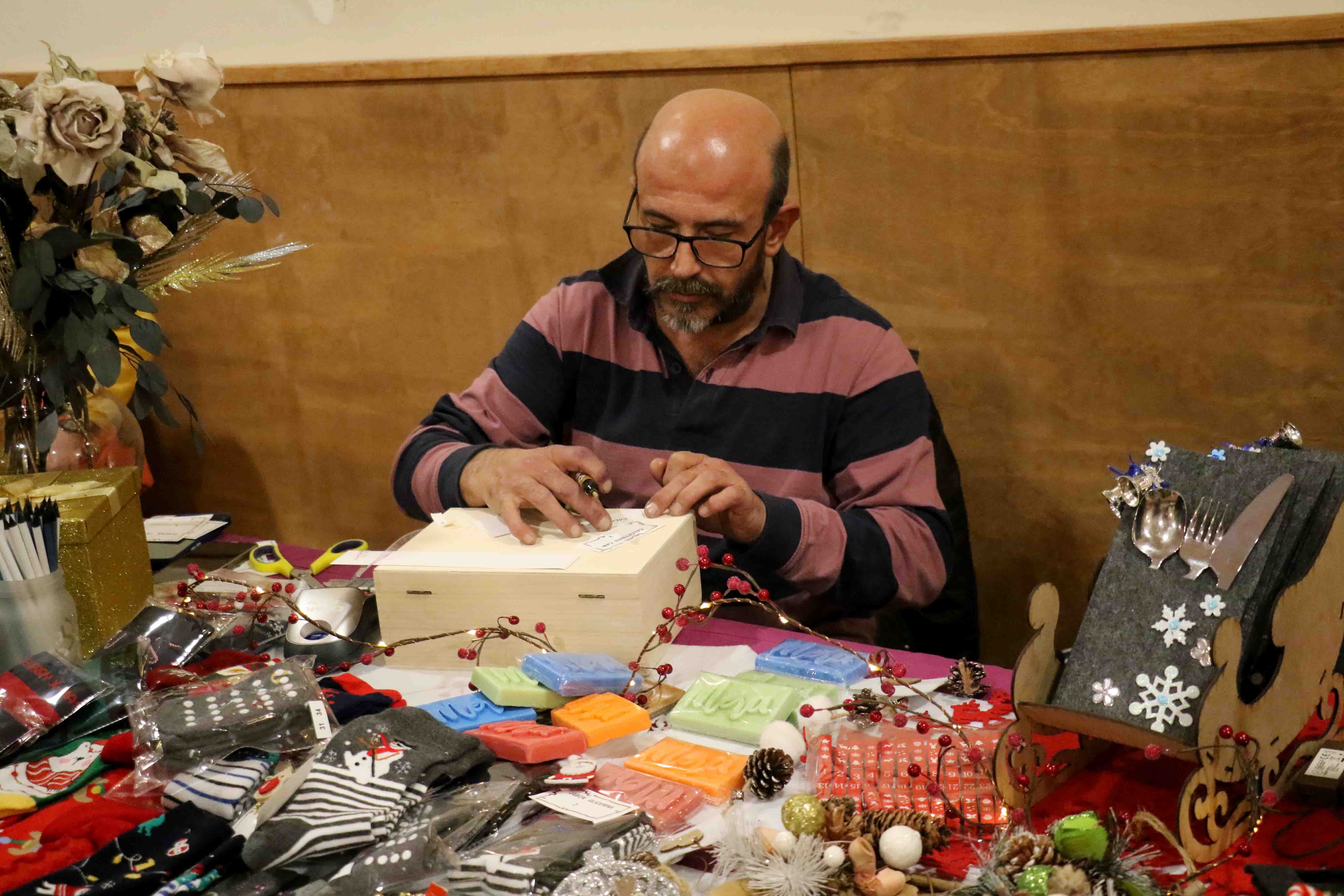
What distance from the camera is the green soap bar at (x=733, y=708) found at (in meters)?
1.21

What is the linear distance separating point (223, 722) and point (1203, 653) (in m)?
0.94

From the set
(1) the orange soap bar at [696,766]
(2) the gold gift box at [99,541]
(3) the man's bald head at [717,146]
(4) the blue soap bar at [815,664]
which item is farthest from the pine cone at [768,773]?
(3) the man's bald head at [717,146]

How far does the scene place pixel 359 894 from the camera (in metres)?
0.95

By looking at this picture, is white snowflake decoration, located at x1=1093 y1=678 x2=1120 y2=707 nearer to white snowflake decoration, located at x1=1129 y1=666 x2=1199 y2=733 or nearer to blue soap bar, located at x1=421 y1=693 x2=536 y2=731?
white snowflake decoration, located at x1=1129 y1=666 x2=1199 y2=733

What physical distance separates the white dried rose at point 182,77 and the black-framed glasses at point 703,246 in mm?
647

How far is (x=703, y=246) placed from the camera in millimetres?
1871

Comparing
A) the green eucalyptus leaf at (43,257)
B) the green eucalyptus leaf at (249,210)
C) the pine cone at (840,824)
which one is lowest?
the pine cone at (840,824)

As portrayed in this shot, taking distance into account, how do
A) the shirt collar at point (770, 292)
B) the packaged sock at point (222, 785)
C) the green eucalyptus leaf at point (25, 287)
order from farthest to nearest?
the shirt collar at point (770, 292)
the green eucalyptus leaf at point (25, 287)
the packaged sock at point (222, 785)

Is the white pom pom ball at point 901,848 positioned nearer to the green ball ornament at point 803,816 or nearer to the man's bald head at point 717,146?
the green ball ornament at point 803,816

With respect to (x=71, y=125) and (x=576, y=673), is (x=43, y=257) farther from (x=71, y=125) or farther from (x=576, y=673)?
(x=576, y=673)

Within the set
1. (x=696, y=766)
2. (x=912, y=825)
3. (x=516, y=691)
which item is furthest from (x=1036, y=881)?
(x=516, y=691)

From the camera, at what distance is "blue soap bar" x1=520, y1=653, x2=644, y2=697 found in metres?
1.27

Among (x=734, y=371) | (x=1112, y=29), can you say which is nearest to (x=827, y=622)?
(x=734, y=371)

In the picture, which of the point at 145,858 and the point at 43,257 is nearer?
the point at 145,858
